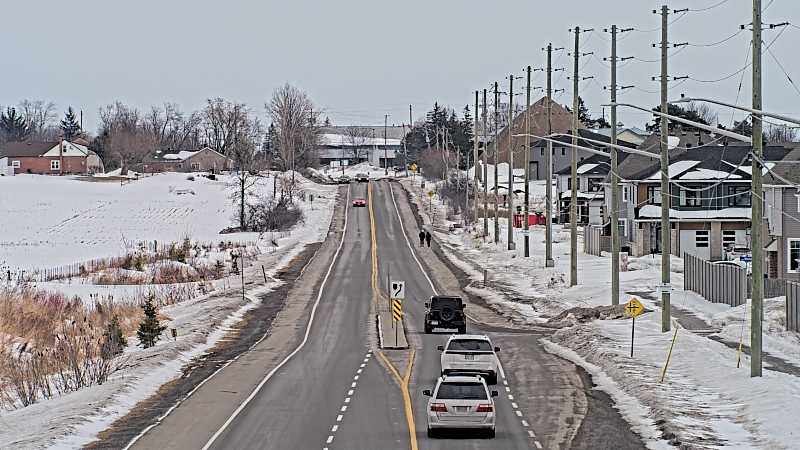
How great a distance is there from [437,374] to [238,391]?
7.30m

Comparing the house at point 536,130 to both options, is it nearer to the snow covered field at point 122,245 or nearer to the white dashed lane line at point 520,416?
the snow covered field at point 122,245

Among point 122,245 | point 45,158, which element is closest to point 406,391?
point 122,245

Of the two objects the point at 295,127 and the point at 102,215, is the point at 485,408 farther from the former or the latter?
the point at 295,127

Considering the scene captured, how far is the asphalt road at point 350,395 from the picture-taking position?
84.1ft

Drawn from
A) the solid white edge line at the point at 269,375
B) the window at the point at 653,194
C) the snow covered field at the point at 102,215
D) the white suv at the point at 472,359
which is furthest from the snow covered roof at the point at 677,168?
the white suv at the point at 472,359

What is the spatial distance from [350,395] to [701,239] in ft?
172

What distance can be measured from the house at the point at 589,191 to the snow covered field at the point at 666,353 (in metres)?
21.9

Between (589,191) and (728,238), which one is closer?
(728,238)

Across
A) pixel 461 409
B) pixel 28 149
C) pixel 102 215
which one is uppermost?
pixel 28 149

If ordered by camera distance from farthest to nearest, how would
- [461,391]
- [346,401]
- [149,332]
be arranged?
[149,332] < [346,401] < [461,391]

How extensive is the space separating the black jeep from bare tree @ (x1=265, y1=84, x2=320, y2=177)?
367ft

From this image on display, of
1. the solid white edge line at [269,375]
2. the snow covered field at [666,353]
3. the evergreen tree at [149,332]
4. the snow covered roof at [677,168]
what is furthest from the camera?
the snow covered roof at [677,168]

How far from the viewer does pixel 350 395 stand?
32.7m

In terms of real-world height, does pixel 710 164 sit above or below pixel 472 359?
above
